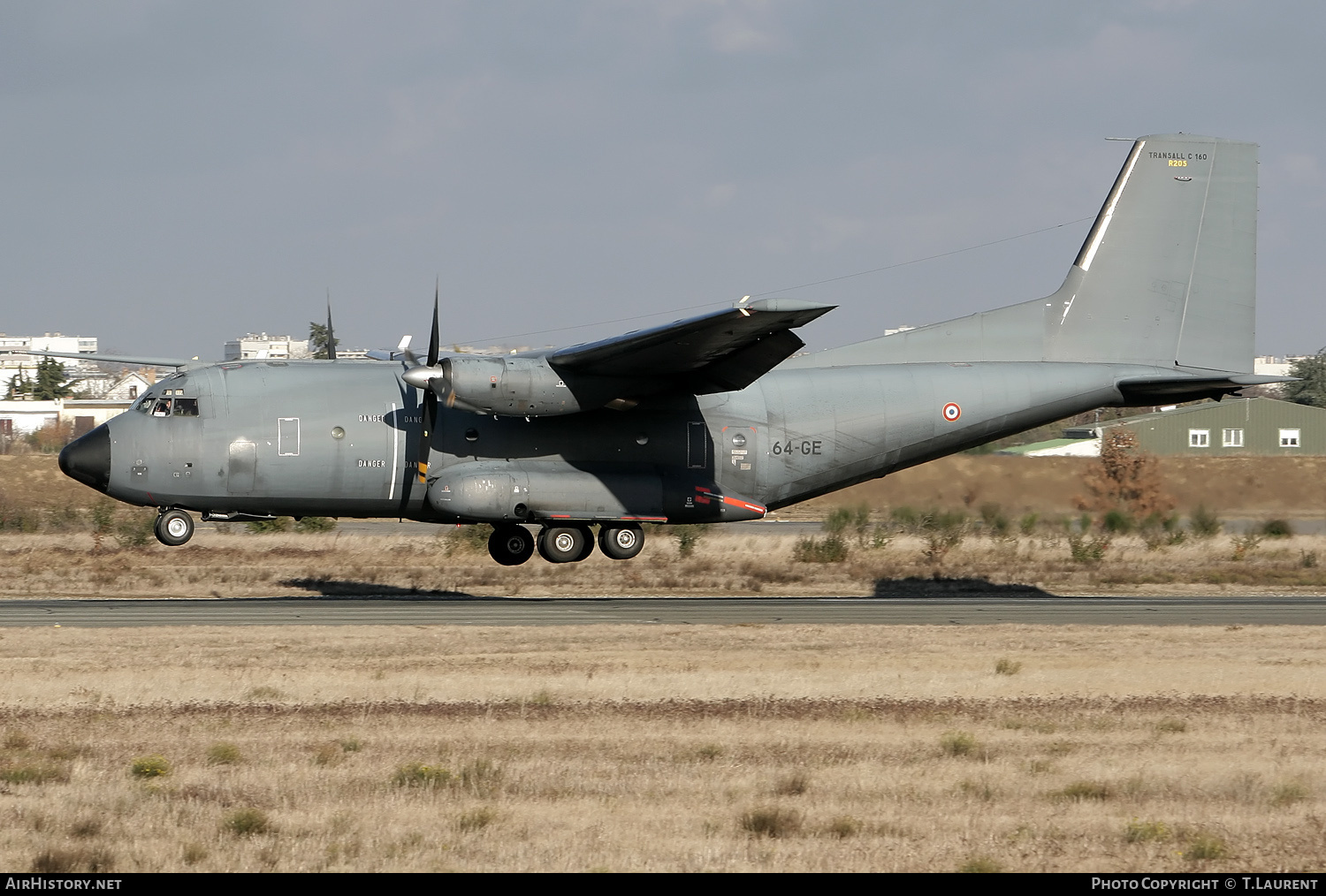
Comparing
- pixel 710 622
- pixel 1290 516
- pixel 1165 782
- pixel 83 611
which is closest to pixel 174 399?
pixel 83 611

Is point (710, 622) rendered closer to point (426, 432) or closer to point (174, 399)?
point (426, 432)

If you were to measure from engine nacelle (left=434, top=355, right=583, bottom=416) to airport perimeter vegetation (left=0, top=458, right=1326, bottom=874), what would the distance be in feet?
13.1

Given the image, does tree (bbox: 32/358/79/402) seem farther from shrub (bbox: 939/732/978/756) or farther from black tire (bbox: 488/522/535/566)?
shrub (bbox: 939/732/978/756)

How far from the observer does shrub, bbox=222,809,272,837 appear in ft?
32.2

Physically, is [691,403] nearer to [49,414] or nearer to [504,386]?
[504,386]

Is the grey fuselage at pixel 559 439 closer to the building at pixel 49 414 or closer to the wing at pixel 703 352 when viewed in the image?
the wing at pixel 703 352

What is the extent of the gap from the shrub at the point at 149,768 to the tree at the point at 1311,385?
6510 cm

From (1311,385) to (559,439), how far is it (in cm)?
6354

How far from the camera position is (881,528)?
3644cm

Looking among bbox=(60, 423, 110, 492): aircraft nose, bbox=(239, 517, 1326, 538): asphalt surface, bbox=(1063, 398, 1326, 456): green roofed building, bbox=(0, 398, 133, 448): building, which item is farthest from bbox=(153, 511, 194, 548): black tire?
bbox=(0, 398, 133, 448): building

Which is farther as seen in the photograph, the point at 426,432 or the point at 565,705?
the point at 426,432

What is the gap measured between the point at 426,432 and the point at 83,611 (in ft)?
22.1

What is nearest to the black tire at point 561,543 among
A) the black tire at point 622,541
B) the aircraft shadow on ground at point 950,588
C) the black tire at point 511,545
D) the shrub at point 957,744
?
the black tire at point 622,541

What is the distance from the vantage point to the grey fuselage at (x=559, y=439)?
23250mm
